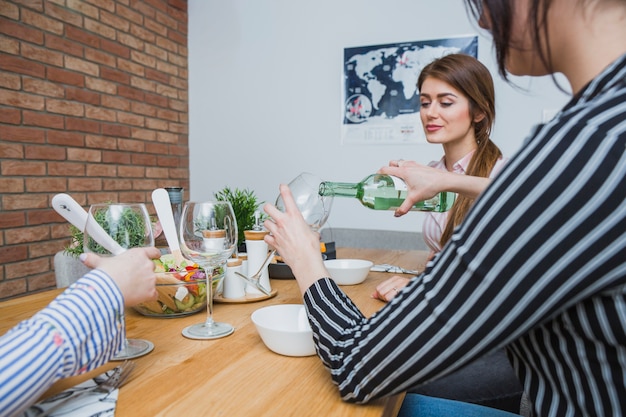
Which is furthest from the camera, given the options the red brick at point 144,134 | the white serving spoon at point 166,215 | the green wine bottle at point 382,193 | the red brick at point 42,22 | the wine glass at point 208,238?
the red brick at point 144,134

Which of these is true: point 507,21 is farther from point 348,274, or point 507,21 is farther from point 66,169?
point 66,169

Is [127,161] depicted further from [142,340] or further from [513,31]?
[513,31]

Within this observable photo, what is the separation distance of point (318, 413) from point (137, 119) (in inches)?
108

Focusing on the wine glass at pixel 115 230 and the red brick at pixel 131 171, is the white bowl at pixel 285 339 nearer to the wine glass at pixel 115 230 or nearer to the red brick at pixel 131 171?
the wine glass at pixel 115 230

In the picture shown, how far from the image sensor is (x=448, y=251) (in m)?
0.51

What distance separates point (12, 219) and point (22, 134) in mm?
415

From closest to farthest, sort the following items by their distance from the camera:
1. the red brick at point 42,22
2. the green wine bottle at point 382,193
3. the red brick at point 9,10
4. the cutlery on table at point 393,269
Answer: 1. the green wine bottle at point 382,193
2. the cutlery on table at point 393,269
3. the red brick at point 9,10
4. the red brick at point 42,22


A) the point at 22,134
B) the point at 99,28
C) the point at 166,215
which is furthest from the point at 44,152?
the point at 166,215

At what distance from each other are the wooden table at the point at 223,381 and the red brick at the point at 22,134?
161 cm

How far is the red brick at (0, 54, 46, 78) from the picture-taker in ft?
7.08

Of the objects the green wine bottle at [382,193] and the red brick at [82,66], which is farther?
the red brick at [82,66]

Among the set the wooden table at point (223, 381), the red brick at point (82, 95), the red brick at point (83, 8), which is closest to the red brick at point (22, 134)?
the red brick at point (82, 95)

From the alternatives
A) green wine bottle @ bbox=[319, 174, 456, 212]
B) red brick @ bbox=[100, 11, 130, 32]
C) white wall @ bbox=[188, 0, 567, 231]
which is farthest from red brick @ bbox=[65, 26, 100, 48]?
green wine bottle @ bbox=[319, 174, 456, 212]

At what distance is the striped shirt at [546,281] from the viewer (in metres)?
0.43
